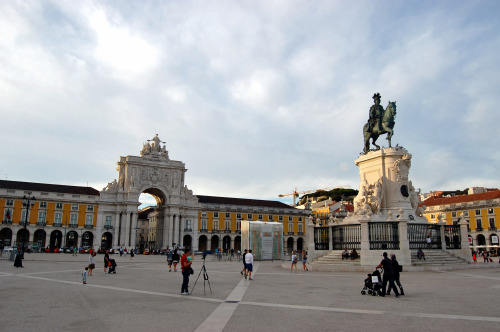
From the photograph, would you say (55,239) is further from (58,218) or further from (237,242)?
(237,242)

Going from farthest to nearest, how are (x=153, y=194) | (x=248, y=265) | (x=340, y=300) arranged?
(x=153, y=194) → (x=248, y=265) → (x=340, y=300)

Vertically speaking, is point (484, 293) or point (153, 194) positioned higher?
point (153, 194)

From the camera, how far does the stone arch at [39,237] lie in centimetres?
6204

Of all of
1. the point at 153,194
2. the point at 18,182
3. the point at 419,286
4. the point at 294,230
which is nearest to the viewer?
the point at 419,286

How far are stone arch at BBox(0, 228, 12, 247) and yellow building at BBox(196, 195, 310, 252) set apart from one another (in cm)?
2757

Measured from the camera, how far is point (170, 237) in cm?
6688

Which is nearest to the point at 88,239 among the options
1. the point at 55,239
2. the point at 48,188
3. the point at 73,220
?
the point at 55,239

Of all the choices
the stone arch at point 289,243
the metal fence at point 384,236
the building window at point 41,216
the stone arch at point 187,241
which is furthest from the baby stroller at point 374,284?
the stone arch at point 289,243

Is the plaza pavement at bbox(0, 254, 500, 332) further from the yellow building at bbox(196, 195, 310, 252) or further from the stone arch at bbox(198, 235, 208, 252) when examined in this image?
the stone arch at bbox(198, 235, 208, 252)

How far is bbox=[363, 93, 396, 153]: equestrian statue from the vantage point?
2311cm

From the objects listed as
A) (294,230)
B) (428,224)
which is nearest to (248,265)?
(428,224)

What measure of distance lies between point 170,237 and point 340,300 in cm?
6015

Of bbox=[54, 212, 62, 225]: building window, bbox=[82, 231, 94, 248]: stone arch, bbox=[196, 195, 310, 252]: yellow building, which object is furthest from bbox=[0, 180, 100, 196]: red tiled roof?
bbox=[196, 195, 310, 252]: yellow building

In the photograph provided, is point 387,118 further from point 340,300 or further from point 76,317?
point 76,317
